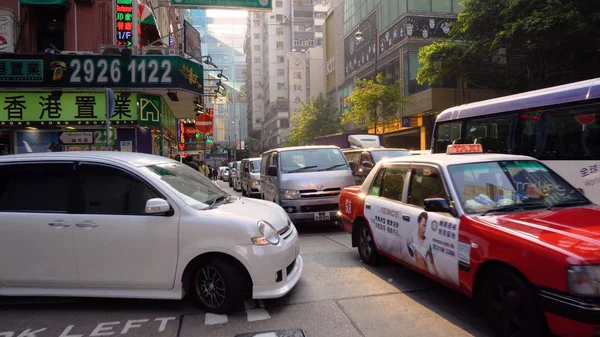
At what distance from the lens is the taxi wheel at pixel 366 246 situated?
219 inches

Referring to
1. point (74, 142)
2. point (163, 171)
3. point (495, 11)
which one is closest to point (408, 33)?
point (495, 11)

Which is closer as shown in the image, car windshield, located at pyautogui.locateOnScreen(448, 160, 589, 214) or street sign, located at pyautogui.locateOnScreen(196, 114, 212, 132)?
car windshield, located at pyautogui.locateOnScreen(448, 160, 589, 214)

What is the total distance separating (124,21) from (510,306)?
610 inches

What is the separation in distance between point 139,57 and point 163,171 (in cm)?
1105

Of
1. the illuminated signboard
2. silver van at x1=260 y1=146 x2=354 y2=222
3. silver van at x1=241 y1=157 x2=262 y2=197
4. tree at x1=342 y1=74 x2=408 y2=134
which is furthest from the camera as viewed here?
tree at x1=342 y1=74 x2=408 y2=134

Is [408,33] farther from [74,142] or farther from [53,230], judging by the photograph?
[53,230]

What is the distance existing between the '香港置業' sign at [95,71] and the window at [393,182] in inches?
425

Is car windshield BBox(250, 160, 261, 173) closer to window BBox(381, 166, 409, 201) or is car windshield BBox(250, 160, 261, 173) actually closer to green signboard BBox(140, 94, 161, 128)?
green signboard BBox(140, 94, 161, 128)

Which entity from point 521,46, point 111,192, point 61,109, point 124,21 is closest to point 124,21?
point 124,21

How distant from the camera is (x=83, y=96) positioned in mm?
14867

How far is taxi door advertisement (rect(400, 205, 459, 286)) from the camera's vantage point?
3.78 m

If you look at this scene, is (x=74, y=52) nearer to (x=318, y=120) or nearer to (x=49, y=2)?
(x=49, y=2)

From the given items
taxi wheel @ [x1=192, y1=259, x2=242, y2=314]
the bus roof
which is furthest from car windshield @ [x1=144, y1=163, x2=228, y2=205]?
the bus roof

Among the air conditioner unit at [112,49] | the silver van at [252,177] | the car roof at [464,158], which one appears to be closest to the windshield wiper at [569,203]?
the car roof at [464,158]
